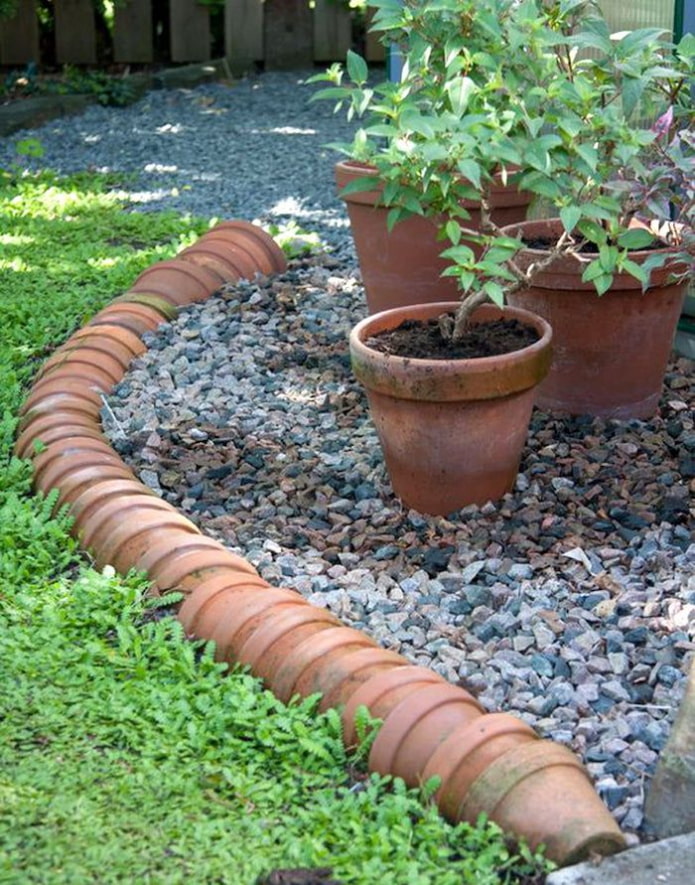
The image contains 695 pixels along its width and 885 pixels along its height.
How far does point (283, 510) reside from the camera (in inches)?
167

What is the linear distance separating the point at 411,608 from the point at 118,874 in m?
1.32

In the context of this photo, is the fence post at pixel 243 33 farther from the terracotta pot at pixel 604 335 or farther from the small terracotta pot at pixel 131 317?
the terracotta pot at pixel 604 335

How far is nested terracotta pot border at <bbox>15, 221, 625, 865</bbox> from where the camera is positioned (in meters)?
2.64

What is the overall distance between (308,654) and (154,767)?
1.47 ft

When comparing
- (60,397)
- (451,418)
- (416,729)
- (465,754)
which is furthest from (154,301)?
(465,754)

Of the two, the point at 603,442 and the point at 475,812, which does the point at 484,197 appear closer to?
the point at 603,442

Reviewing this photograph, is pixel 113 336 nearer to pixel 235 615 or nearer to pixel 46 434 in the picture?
pixel 46 434

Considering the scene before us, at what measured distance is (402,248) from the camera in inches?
205

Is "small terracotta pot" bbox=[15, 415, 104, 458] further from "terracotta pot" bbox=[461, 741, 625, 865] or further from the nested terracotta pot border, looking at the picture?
"terracotta pot" bbox=[461, 741, 625, 865]

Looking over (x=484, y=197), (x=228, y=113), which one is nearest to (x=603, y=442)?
(x=484, y=197)

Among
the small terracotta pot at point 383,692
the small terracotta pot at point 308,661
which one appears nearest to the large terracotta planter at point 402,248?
the small terracotta pot at point 308,661

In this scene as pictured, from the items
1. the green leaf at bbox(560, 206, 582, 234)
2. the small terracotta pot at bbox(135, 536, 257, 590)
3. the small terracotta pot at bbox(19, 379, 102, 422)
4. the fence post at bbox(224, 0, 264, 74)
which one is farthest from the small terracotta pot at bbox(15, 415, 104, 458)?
the fence post at bbox(224, 0, 264, 74)

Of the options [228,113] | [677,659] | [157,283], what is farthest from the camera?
[228,113]

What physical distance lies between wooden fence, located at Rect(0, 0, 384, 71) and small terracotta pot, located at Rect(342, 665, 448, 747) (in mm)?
9335
